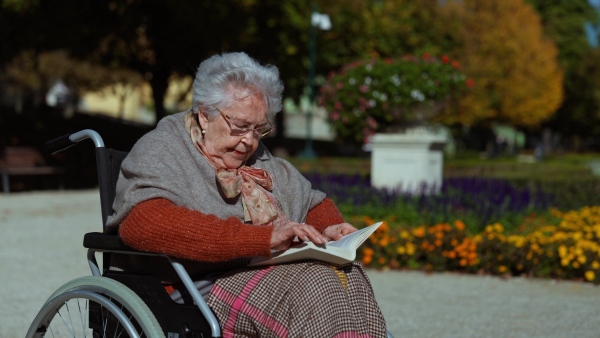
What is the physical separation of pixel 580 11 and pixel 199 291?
5482 centimetres

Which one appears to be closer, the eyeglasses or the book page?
the book page

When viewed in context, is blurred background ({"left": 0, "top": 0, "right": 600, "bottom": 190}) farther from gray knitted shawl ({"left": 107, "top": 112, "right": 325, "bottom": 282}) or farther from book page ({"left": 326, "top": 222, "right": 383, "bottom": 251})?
book page ({"left": 326, "top": 222, "right": 383, "bottom": 251})


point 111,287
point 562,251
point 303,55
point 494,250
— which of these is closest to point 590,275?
point 562,251

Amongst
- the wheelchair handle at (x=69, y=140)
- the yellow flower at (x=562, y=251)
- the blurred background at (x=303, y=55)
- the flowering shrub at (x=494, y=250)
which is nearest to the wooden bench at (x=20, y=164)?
the blurred background at (x=303, y=55)

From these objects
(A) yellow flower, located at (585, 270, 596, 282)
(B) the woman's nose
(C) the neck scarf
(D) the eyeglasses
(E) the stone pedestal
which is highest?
(D) the eyeglasses

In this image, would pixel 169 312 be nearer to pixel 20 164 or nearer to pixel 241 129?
pixel 241 129

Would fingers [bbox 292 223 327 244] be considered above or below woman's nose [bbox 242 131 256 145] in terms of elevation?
below

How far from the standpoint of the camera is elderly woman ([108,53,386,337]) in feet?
9.87

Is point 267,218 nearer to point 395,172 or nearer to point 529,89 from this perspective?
point 395,172

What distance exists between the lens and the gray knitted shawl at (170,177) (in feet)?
10.4

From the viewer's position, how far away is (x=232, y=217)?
3.18 metres

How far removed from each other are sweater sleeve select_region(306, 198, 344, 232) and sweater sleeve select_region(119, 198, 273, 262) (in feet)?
1.93

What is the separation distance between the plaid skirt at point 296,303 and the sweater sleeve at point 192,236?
0.38ft

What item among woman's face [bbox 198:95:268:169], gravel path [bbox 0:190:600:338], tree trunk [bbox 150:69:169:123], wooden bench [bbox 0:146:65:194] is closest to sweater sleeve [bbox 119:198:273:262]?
woman's face [bbox 198:95:268:169]
